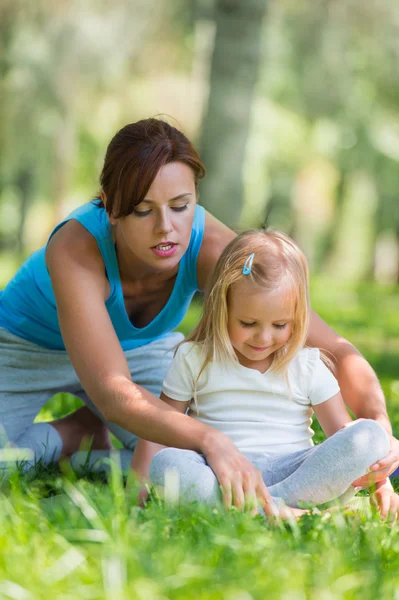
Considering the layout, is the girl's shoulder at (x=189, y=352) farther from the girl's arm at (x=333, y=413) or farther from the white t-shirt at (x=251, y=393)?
the girl's arm at (x=333, y=413)

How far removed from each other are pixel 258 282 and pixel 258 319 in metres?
0.13

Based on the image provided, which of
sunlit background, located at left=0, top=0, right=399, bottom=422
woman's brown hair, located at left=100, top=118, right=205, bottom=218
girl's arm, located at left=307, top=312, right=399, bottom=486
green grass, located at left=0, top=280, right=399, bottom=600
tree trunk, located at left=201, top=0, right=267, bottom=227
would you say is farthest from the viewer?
sunlit background, located at left=0, top=0, right=399, bottom=422

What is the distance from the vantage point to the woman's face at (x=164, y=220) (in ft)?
9.78

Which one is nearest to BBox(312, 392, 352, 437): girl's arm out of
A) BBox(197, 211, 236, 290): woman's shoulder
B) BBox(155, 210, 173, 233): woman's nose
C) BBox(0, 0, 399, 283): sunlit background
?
BBox(197, 211, 236, 290): woman's shoulder

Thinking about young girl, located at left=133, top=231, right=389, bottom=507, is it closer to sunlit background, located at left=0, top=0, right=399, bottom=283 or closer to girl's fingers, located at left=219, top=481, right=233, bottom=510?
girl's fingers, located at left=219, top=481, right=233, bottom=510

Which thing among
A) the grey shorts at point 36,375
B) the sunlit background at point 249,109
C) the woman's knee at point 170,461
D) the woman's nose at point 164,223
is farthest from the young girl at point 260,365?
the sunlit background at point 249,109

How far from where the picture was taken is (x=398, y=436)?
3887 mm

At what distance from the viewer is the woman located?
2.85m

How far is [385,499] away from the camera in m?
2.78

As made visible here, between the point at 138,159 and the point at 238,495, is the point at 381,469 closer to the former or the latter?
the point at 238,495

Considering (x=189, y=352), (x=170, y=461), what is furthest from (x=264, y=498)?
(x=189, y=352)

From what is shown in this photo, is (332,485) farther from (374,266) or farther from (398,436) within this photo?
(374,266)

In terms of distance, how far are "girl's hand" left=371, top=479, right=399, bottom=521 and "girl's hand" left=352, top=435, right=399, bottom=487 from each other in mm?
32

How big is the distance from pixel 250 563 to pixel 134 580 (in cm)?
30
